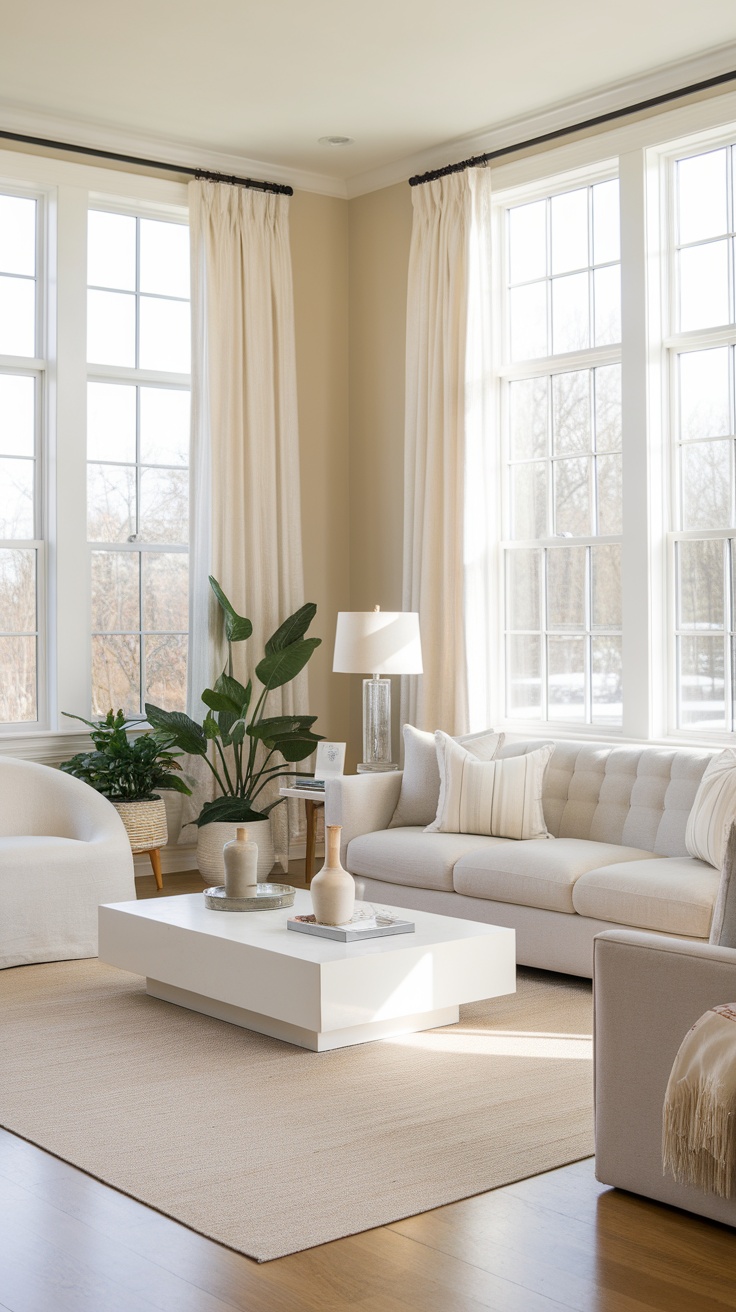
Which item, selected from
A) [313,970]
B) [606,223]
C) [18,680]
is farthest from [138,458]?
[313,970]

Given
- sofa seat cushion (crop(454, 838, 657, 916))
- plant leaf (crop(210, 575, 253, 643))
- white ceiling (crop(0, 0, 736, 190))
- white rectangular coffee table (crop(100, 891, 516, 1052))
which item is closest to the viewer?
white rectangular coffee table (crop(100, 891, 516, 1052))

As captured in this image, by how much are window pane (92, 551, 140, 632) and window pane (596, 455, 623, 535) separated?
235 centimetres

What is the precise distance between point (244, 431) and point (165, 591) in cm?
92

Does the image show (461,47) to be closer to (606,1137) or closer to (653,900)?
(653,900)

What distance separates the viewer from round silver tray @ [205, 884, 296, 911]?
14.8ft

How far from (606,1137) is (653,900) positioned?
4.88 ft

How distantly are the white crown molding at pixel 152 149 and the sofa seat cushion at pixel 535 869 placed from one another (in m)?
3.93

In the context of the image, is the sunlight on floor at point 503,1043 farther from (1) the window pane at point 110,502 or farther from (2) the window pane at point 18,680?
(1) the window pane at point 110,502

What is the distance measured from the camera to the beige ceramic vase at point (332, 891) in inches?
162

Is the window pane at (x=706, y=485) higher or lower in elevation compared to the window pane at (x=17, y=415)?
lower

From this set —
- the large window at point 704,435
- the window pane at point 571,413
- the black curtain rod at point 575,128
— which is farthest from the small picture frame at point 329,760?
the black curtain rod at point 575,128

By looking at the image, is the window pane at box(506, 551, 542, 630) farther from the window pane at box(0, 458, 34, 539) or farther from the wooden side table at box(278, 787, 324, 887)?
the window pane at box(0, 458, 34, 539)

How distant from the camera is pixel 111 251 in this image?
6785 millimetres

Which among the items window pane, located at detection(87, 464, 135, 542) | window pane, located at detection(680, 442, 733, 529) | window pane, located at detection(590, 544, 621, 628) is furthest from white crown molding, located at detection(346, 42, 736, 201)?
window pane, located at detection(87, 464, 135, 542)
